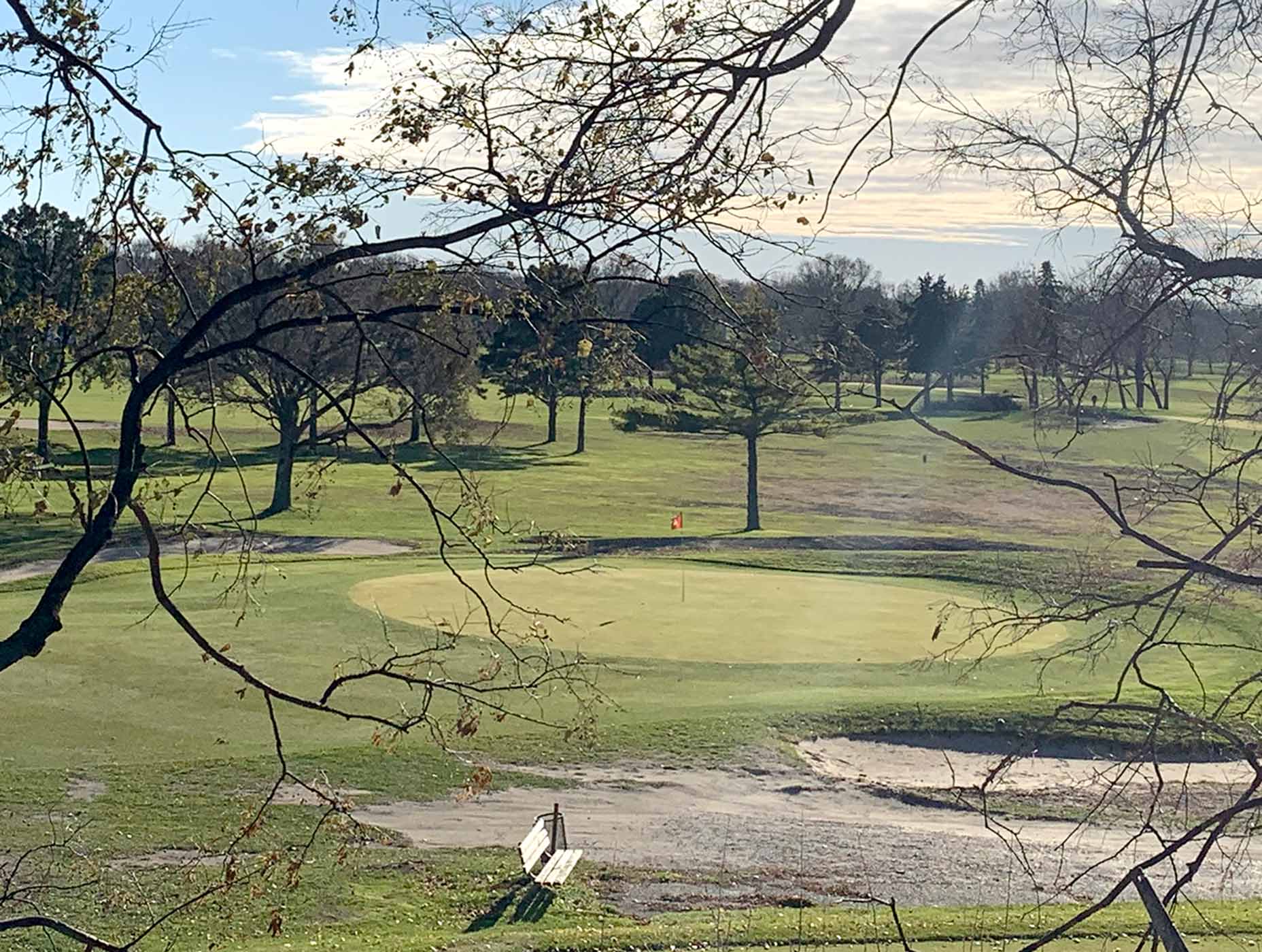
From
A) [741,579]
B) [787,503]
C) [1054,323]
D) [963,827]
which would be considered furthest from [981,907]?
[787,503]

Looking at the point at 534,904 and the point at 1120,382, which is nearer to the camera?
the point at 1120,382

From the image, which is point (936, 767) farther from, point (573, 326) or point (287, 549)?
point (287, 549)

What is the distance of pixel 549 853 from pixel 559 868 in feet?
1.56

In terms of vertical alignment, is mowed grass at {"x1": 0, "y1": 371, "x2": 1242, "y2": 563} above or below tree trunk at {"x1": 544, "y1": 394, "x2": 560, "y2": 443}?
below

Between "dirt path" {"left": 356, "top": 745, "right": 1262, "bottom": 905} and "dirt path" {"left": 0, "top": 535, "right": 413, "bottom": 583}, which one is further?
"dirt path" {"left": 0, "top": 535, "right": 413, "bottom": 583}

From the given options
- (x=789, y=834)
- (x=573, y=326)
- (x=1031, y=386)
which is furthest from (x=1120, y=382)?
(x=789, y=834)

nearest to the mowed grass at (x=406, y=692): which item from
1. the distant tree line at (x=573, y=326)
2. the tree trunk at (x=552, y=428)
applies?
the distant tree line at (x=573, y=326)

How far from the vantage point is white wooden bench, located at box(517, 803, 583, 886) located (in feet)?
40.4

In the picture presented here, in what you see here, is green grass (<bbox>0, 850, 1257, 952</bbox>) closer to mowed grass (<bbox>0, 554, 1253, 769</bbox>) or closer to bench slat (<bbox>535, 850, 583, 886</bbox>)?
bench slat (<bbox>535, 850, 583, 886</bbox>)

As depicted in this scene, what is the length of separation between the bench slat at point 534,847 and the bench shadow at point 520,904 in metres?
0.15

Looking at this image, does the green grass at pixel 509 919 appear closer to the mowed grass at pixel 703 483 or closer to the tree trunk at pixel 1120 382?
the tree trunk at pixel 1120 382

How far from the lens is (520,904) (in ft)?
39.5

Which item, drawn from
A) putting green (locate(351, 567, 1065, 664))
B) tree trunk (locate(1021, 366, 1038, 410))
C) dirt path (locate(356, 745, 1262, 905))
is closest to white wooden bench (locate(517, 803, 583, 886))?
dirt path (locate(356, 745, 1262, 905))

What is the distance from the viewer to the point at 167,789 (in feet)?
47.7
